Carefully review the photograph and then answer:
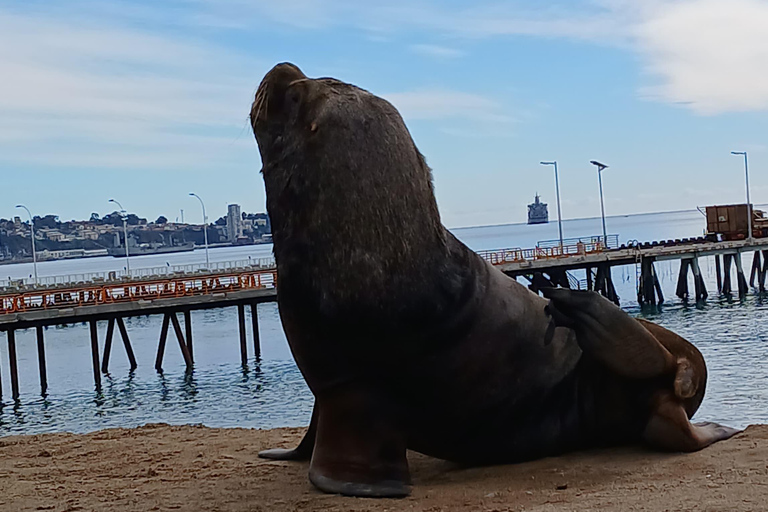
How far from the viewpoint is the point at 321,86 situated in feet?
18.6

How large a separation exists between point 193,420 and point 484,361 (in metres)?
17.2

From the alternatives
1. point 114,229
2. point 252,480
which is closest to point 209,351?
point 252,480

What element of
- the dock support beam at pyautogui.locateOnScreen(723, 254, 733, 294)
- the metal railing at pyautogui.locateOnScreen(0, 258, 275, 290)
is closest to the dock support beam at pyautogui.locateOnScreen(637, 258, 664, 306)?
the dock support beam at pyautogui.locateOnScreen(723, 254, 733, 294)

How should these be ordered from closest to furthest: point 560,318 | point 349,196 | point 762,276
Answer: point 349,196 < point 560,318 < point 762,276

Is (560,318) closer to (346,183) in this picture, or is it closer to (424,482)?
(424,482)

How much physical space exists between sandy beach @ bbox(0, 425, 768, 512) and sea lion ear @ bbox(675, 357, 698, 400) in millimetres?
366

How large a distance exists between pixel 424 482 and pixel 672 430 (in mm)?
1551

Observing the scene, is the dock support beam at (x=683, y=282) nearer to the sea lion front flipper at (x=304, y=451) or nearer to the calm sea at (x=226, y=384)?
the calm sea at (x=226, y=384)

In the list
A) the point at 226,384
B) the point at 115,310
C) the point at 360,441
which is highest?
the point at 360,441

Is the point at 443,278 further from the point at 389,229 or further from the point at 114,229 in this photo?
the point at 114,229

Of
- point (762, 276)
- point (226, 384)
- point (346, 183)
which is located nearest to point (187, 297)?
point (226, 384)

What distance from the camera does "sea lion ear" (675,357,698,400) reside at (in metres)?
5.93

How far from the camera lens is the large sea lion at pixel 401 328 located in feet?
17.4

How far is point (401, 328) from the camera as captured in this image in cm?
531
